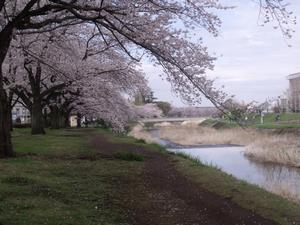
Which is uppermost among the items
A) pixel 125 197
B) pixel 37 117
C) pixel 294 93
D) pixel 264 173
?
pixel 294 93

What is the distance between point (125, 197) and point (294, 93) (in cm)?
9934

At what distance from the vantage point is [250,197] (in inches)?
442

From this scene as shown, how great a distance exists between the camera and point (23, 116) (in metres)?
106

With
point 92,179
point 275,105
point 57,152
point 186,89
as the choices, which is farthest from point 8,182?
point 275,105

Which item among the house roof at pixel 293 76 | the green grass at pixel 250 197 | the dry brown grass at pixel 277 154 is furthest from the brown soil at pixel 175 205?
the house roof at pixel 293 76

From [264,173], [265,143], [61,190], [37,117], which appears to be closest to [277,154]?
[264,173]

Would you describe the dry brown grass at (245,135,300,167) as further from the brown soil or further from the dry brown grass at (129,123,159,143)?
the brown soil

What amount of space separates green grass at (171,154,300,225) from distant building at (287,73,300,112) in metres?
85.9

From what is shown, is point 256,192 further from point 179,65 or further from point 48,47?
point 48,47

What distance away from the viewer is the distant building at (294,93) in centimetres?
9999

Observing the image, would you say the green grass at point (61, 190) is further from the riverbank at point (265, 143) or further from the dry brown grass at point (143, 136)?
the dry brown grass at point (143, 136)

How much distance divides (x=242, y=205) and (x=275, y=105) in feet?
306

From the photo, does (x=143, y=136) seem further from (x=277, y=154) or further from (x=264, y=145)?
(x=277, y=154)

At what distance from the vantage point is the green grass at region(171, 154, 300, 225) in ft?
31.1
